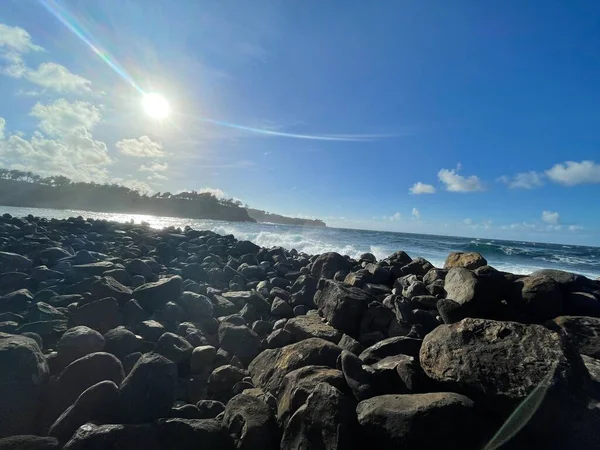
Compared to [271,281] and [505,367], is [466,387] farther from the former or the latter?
[271,281]

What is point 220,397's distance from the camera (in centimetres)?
353

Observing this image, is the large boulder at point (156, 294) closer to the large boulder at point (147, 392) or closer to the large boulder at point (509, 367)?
the large boulder at point (147, 392)

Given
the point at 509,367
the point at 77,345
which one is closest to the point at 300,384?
the point at 509,367

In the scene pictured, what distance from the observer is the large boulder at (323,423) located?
2.36 m

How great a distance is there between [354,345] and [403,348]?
631 millimetres

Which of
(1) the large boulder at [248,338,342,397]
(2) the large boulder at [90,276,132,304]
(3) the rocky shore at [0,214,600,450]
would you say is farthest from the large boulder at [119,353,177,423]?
(2) the large boulder at [90,276,132,304]

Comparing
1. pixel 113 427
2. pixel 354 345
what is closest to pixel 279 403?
pixel 354 345

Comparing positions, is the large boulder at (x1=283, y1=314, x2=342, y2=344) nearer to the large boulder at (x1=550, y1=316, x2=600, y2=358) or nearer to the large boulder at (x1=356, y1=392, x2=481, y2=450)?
the large boulder at (x1=356, y1=392, x2=481, y2=450)

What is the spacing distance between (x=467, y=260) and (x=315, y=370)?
4345 millimetres

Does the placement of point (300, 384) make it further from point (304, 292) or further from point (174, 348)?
point (304, 292)

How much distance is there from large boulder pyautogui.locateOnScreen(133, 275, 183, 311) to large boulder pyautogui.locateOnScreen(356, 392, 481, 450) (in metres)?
4.15

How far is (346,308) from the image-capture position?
4.57 metres

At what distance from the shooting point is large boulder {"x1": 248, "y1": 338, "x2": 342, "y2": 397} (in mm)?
3336

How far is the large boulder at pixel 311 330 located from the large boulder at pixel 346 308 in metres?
0.16
